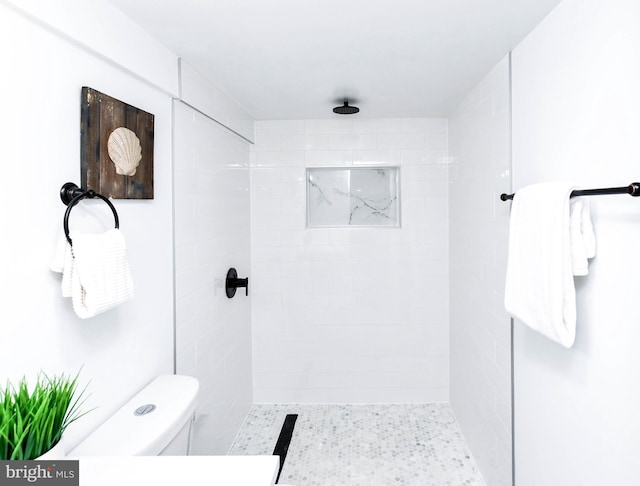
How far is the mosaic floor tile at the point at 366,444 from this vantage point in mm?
2357

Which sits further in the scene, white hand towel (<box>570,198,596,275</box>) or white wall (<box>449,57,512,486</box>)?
white wall (<box>449,57,512,486</box>)

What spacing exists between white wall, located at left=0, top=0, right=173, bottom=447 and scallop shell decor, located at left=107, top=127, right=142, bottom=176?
0.41ft

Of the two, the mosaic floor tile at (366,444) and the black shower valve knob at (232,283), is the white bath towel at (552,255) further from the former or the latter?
the black shower valve knob at (232,283)

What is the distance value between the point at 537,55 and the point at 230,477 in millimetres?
1760

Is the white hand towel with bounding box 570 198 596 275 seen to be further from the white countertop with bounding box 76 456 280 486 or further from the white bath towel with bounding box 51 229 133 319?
the white bath towel with bounding box 51 229 133 319

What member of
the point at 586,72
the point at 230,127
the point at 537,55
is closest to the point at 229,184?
the point at 230,127

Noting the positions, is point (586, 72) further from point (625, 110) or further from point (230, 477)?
point (230, 477)

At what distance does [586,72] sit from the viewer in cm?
128

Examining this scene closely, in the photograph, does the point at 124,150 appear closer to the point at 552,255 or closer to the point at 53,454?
the point at 53,454

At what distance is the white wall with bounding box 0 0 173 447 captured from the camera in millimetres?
1032

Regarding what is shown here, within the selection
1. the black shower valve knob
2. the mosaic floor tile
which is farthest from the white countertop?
the black shower valve knob

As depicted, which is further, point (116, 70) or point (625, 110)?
point (116, 70)

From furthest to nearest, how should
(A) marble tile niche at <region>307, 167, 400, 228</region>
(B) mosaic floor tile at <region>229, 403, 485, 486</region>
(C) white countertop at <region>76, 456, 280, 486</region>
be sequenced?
(A) marble tile niche at <region>307, 167, 400, 228</region> < (B) mosaic floor tile at <region>229, 403, 485, 486</region> < (C) white countertop at <region>76, 456, 280, 486</region>

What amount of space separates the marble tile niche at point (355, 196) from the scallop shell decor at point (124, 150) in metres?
1.86
